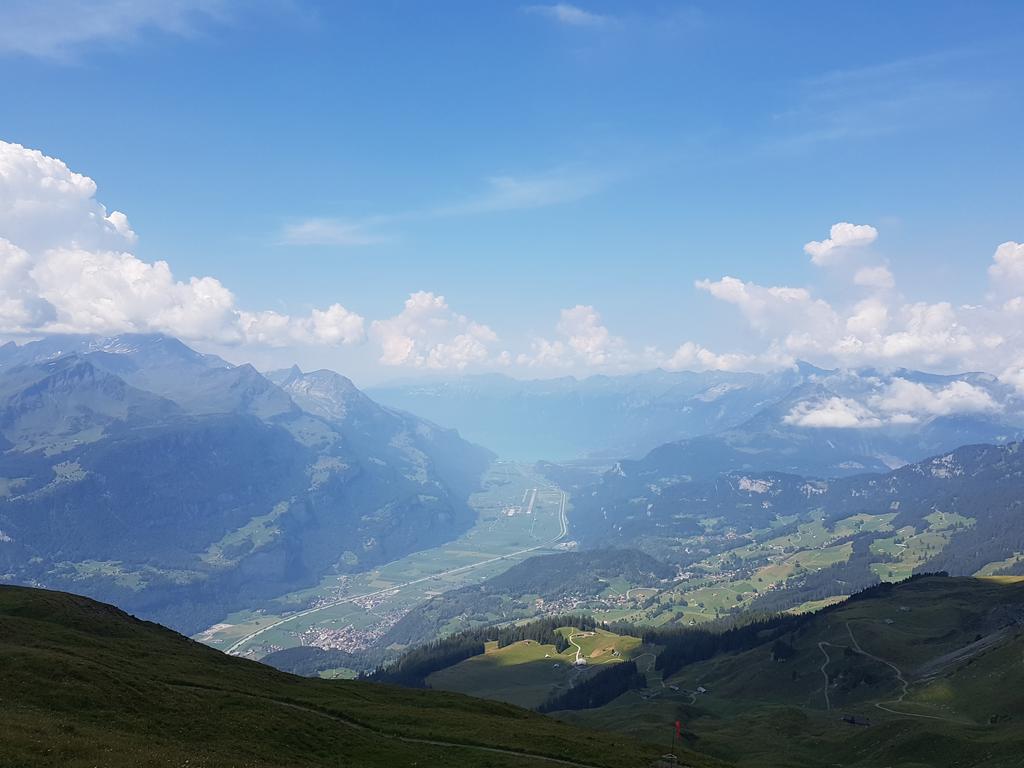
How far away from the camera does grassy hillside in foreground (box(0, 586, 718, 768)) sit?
4734 centimetres

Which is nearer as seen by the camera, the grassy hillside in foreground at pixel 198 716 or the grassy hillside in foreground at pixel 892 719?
the grassy hillside in foreground at pixel 198 716

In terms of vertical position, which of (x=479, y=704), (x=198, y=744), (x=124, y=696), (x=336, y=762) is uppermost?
(x=124, y=696)

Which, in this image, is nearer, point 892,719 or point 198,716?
point 198,716

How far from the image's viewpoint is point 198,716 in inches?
2336

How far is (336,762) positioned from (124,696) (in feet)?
64.5

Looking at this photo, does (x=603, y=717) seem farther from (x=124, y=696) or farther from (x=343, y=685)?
(x=124, y=696)

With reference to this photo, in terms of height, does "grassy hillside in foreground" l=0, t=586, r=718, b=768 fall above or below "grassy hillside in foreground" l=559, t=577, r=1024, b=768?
above

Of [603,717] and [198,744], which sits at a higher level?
[198,744]

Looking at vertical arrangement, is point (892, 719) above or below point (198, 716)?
below

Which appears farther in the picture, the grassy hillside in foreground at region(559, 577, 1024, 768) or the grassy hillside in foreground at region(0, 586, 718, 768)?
the grassy hillside in foreground at region(559, 577, 1024, 768)

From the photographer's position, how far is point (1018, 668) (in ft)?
470

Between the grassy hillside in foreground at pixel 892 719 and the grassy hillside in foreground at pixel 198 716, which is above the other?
the grassy hillside in foreground at pixel 198 716

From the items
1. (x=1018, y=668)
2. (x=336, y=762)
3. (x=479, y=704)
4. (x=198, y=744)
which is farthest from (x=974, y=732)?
(x=198, y=744)

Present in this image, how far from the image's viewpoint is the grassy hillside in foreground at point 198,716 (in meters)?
47.3
